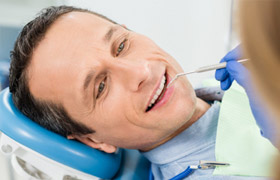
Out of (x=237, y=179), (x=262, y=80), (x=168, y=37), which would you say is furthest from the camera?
(x=168, y=37)

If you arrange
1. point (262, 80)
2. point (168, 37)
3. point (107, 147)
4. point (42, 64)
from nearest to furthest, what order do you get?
1. point (262, 80)
2. point (42, 64)
3. point (107, 147)
4. point (168, 37)

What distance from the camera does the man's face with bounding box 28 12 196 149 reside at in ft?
3.34

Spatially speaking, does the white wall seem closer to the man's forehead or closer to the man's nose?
the man's forehead

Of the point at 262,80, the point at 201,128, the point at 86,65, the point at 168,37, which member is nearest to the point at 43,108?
the point at 86,65

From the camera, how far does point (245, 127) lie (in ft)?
3.53

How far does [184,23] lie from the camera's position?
6.79 feet

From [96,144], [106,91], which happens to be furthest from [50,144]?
[106,91]

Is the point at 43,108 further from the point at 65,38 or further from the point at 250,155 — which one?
the point at 250,155

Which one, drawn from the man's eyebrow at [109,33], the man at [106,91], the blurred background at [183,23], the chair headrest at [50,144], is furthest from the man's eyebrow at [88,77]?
the blurred background at [183,23]

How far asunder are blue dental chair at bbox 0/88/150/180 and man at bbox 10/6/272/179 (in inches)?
2.2

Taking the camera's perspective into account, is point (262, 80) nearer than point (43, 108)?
Yes

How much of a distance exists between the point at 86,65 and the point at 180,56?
126 centimetres

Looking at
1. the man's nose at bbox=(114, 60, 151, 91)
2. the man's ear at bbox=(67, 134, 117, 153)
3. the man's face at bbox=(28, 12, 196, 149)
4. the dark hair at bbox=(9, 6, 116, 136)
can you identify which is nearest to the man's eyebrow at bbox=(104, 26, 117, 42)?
the man's face at bbox=(28, 12, 196, 149)

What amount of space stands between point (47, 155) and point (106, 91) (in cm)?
33
